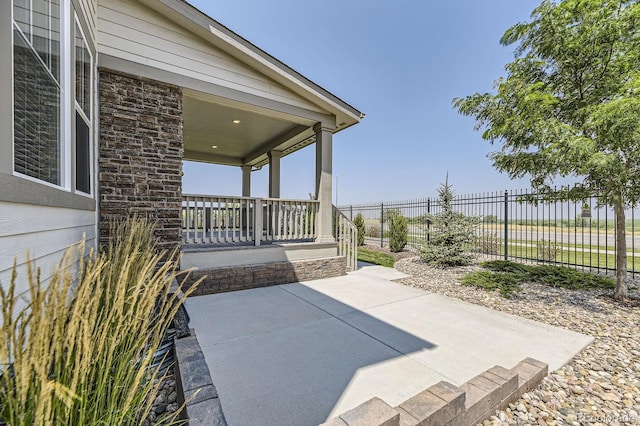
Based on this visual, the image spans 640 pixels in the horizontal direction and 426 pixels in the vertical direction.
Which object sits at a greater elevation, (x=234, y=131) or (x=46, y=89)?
(x=234, y=131)

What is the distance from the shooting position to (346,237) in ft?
22.5

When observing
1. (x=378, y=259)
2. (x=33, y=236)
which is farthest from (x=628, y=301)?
(x=33, y=236)

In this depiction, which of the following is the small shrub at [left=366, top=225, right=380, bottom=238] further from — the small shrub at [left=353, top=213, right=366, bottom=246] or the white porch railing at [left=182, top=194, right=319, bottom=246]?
the white porch railing at [left=182, top=194, right=319, bottom=246]

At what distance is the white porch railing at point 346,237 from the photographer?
269 inches

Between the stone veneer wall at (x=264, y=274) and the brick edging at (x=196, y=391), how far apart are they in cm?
276

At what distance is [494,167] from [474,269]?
2.73 metres

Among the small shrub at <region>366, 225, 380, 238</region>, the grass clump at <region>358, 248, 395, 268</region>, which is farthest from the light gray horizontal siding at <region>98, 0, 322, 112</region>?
the small shrub at <region>366, 225, 380, 238</region>

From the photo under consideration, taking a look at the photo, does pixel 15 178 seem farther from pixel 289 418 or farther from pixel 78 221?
pixel 289 418

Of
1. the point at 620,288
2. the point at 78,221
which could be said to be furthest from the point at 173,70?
the point at 620,288

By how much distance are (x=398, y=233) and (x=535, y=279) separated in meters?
→ 5.13

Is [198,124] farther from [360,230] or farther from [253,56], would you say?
[360,230]

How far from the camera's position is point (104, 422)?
3.53ft

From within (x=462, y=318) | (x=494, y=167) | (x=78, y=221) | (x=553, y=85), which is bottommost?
(x=462, y=318)

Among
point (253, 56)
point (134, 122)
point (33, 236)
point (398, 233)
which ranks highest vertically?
point (253, 56)
